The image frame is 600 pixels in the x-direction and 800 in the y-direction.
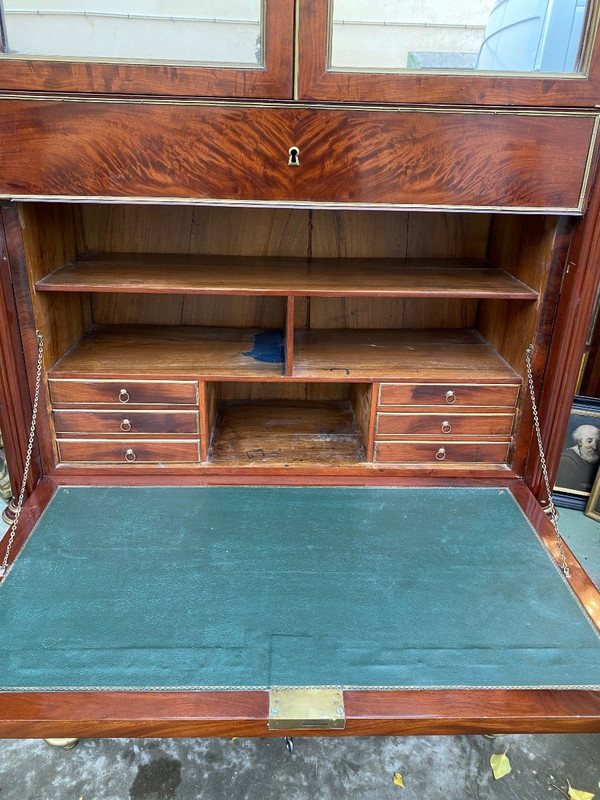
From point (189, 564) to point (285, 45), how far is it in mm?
1130

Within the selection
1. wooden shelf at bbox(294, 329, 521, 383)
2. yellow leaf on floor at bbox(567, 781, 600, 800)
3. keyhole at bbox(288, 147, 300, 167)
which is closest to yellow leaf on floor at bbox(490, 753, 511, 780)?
yellow leaf on floor at bbox(567, 781, 600, 800)

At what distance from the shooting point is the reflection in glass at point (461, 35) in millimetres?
1292

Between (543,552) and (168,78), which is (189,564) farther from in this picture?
(168,78)

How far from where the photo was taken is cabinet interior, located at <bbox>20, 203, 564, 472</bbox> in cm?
157

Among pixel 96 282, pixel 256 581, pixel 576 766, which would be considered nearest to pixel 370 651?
pixel 256 581

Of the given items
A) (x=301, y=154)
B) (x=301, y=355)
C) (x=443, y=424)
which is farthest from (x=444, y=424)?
(x=301, y=154)

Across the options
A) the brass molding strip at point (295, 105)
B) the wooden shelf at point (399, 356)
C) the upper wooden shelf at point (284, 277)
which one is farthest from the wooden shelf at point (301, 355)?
the brass molding strip at point (295, 105)

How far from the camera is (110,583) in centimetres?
123

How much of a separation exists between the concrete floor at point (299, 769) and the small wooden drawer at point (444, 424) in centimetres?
76

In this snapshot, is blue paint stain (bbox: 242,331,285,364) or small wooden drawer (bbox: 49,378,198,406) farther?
blue paint stain (bbox: 242,331,285,364)

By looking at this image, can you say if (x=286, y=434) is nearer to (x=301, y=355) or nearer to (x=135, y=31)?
(x=301, y=355)

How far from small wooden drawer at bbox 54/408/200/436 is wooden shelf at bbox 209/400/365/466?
0.14 meters

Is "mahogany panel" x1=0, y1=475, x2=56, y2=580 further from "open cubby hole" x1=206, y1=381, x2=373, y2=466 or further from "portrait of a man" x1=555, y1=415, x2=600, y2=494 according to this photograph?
"portrait of a man" x1=555, y1=415, x2=600, y2=494

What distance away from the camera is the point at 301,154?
1.34 meters
